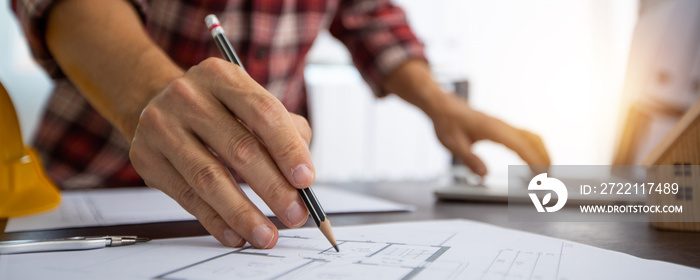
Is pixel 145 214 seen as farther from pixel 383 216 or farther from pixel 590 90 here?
pixel 590 90

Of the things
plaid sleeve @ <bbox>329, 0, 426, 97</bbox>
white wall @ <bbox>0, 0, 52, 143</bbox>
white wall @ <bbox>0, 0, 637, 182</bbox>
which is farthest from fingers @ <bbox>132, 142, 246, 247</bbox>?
white wall @ <bbox>0, 0, 637, 182</bbox>

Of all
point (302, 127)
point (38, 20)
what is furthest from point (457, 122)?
point (38, 20)

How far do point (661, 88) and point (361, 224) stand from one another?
61 centimetres

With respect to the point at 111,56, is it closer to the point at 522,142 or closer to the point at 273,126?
the point at 273,126

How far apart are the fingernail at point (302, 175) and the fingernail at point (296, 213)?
20mm

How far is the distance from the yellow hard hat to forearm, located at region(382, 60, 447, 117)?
669mm

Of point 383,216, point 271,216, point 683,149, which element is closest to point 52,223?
point 271,216

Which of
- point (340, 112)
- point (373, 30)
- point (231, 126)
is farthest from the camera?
point (340, 112)

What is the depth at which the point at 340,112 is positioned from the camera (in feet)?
8.98

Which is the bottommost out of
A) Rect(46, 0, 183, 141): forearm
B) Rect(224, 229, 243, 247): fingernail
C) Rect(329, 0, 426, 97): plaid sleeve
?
Rect(224, 229, 243, 247): fingernail

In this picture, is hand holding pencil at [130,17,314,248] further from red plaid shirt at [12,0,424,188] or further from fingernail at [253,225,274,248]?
red plaid shirt at [12,0,424,188]

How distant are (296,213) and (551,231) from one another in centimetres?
27

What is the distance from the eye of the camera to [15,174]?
567 mm

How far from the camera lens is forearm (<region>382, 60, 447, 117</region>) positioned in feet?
3.23
